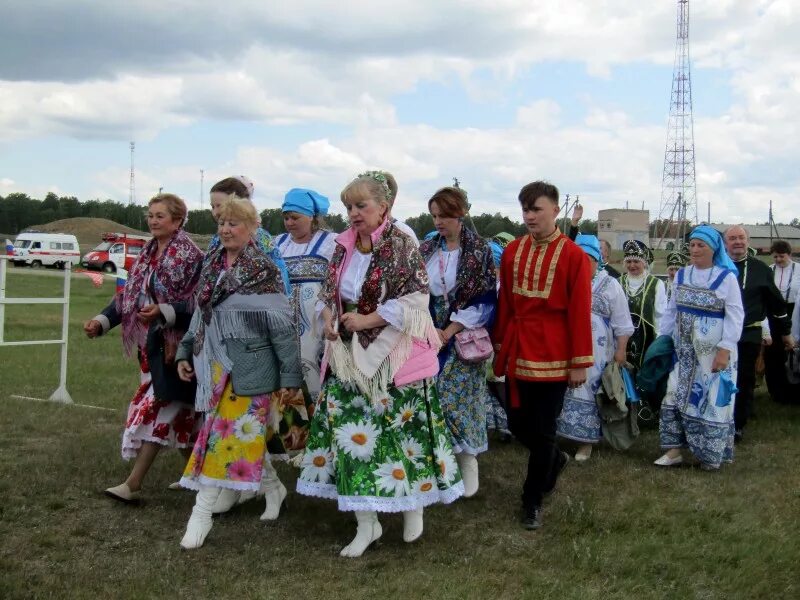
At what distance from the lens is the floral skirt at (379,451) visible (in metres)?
4.40

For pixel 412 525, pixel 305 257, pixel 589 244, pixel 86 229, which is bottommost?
pixel 412 525

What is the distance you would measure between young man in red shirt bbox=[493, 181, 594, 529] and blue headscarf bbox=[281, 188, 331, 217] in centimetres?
158

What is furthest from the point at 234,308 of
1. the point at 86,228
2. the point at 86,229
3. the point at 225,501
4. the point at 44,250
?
the point at 86,228

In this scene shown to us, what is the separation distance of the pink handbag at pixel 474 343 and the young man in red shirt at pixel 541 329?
192 millimetres

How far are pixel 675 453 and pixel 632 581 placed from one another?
108 inches

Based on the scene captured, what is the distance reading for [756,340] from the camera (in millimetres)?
7797

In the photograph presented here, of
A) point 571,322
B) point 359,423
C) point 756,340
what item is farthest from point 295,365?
point 756,340

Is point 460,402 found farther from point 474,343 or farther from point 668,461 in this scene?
point 668,461

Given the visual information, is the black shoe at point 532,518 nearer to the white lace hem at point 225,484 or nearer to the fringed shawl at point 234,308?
the white lace hem at point 225,484

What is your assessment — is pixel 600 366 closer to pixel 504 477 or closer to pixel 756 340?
pixel 504 477

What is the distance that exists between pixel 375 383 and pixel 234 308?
2.73 ft

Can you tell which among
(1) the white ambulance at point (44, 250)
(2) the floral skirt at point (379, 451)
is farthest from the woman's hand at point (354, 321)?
(1) the white ambulance at point (44, 250)

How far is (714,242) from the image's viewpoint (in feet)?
20.8

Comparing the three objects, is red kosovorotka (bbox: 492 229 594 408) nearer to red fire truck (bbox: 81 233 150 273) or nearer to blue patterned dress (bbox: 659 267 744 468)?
blue patterned dress (bbox: 659 267 744 468)
